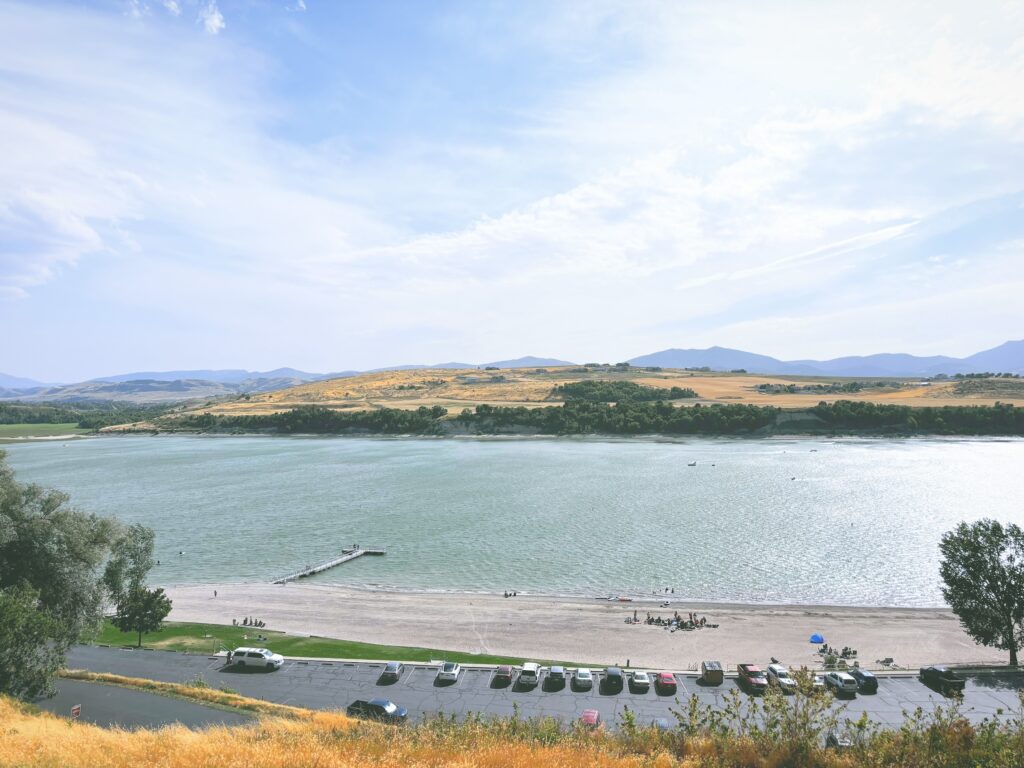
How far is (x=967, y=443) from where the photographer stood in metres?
113

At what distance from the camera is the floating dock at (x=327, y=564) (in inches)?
1902

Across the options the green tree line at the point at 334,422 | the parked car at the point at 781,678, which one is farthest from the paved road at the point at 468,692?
the green tree line at the point at 334,422

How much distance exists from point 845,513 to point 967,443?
7150 cm

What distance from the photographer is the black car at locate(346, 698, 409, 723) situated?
22.2 meters

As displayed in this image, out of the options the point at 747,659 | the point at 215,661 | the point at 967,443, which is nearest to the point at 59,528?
the point at 215,661

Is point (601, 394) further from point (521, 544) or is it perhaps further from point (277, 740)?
point (277, 740)

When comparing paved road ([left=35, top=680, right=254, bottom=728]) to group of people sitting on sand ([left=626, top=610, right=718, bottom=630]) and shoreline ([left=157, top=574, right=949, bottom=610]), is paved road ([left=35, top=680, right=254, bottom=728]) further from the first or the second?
group of people sitting on sand ([left=626, top=610, right=718, bottom=630])

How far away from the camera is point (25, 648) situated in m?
20.7

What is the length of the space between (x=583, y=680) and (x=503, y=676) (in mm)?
3625

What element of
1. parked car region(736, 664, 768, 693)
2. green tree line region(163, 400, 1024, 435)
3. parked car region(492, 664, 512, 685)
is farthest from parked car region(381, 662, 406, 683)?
green tree line region(163, 400, 1024, 435)

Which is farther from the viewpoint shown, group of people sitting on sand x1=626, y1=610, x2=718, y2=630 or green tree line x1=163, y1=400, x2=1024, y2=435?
green tree line x1=163, y1=400, x2=1024, y2=435

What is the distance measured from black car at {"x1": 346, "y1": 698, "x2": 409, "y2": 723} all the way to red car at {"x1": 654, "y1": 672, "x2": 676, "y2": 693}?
435 inches

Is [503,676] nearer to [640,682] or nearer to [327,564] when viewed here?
[640,682]

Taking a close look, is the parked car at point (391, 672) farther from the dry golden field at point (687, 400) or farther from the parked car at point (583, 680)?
the dry golden field at point (687, 400)
